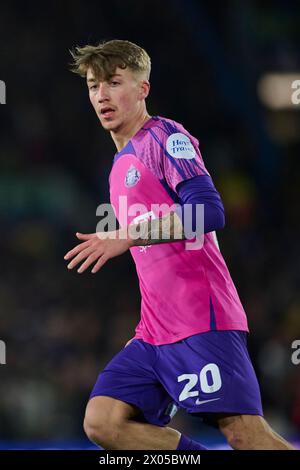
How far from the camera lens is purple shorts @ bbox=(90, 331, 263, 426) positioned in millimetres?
4055

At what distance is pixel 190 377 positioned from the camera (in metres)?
4.09

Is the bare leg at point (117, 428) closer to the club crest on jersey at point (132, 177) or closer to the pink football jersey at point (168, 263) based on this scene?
the pink football jersey at point (168, 263)

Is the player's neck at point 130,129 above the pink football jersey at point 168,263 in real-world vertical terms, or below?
above

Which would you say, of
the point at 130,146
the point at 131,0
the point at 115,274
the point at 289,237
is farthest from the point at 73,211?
the point at 130,146

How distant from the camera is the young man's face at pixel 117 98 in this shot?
14.2 feet

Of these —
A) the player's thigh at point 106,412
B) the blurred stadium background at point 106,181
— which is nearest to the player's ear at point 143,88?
the player's thigh at point 106,412

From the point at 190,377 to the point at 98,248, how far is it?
801mm

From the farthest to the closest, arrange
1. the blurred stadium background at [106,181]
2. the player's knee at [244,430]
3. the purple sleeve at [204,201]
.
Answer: the blurred stadium background at [106,181] → the player's knee at [244,430] → the purple sleeve at [204,201]

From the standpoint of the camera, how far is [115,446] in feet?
13.7

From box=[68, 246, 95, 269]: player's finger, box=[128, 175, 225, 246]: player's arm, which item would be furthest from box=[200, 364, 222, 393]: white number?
box=[68, 246, 95, 269]: player's finger

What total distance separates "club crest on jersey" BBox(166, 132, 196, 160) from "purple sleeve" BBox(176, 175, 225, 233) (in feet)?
0.45

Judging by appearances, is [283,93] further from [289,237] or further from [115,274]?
[115,274]

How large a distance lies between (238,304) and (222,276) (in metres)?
0.16

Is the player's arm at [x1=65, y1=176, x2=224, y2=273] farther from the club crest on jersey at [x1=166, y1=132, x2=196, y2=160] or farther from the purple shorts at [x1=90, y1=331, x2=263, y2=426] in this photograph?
the purple shorts at [x1=90, y1=331, x2=263, y2=426]
